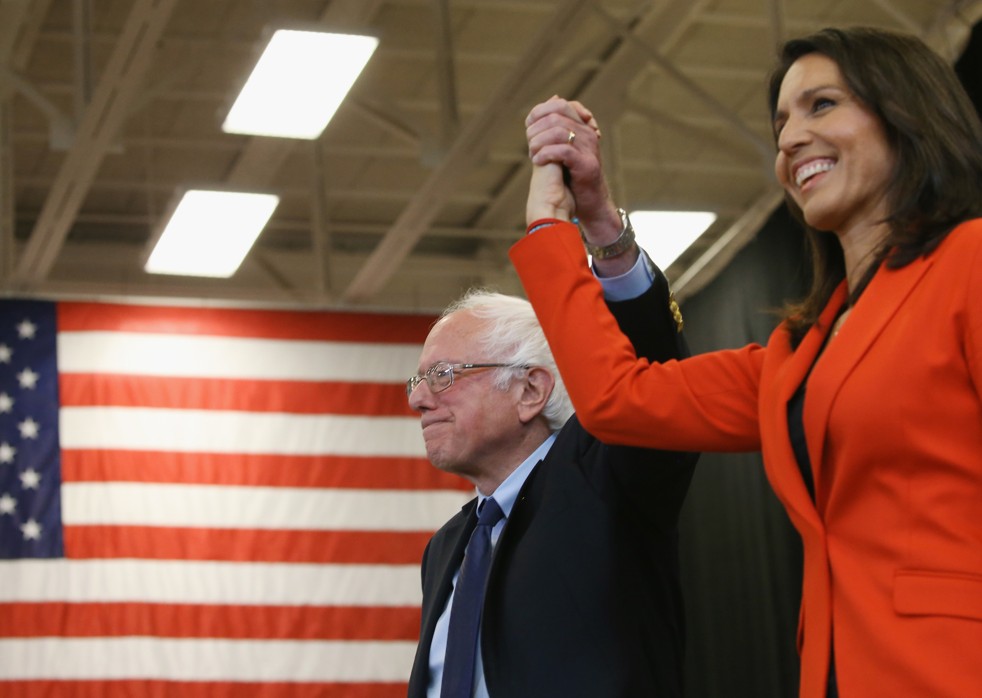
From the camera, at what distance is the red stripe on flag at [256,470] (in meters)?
7.11

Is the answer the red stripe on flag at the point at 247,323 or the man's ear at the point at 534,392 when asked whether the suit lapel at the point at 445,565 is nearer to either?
the man's ear at the point at 534,392

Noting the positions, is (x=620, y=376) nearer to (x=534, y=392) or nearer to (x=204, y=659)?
(x=534, y=392)

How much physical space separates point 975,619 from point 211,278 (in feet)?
30.3

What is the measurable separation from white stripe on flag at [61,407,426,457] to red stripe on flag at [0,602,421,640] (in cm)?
73

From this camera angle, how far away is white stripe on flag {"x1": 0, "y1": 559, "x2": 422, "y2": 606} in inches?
271

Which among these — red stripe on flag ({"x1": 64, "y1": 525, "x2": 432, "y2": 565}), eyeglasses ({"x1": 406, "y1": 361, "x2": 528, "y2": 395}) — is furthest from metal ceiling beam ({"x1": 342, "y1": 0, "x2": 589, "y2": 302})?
eyeglasses ({"x1": 406, "y1": 361, "x2": 528, "y2": 395})

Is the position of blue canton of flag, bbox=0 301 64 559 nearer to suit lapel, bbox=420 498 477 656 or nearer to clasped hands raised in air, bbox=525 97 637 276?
suit lapel, bbox=420 498 477 656

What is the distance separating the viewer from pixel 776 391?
153 centimetres

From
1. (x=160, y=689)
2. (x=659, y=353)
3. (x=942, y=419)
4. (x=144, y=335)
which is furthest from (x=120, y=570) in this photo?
(x=942, y=419)

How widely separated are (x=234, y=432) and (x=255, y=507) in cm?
36

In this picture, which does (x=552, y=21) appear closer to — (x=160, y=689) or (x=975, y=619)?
(x=160, y=689)

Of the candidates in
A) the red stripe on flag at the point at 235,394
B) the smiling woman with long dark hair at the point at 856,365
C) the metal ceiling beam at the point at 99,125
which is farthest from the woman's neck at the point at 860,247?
the red stripe on flag at the point at 235,394

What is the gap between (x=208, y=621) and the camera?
7004mm

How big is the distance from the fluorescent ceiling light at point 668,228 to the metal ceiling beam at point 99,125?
243cm
